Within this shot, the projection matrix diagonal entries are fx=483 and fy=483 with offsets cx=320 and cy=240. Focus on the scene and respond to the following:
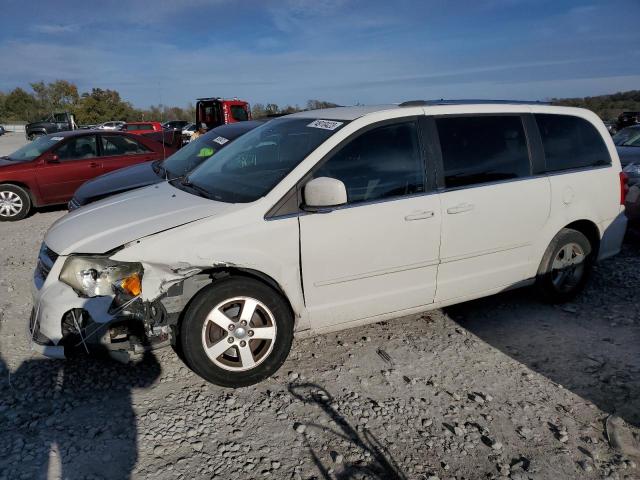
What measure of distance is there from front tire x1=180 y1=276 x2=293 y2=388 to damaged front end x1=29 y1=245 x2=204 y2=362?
6.2 inches

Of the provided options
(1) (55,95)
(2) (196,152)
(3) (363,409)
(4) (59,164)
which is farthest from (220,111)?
(1) (55,95)

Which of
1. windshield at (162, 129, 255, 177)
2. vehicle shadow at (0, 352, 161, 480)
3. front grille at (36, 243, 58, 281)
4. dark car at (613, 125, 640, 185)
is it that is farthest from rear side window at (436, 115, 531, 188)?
dark car at (613, 125, 640, 185)

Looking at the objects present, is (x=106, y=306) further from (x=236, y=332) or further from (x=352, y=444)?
(x=352, y=444)

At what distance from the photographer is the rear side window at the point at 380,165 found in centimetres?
334

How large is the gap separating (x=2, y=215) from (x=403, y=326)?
753cm

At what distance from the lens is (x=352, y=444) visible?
2.67 meters

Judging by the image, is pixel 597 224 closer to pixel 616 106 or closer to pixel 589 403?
pixel 589 403

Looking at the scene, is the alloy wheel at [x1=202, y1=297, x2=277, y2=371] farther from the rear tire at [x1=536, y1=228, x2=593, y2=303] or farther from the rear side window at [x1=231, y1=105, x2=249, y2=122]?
the rear side window at [x1=231, y1=105, x2=249, y2=122]

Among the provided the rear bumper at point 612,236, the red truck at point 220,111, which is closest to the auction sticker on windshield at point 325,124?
the rear bumper at point 612,236

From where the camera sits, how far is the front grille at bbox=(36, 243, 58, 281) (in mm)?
3098

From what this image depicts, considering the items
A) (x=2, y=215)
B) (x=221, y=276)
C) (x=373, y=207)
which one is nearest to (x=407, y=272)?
(x=373, y=207)

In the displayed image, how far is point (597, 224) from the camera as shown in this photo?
4.41 metres

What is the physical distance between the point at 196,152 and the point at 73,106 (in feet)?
207

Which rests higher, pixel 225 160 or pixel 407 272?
pixel 225 160
